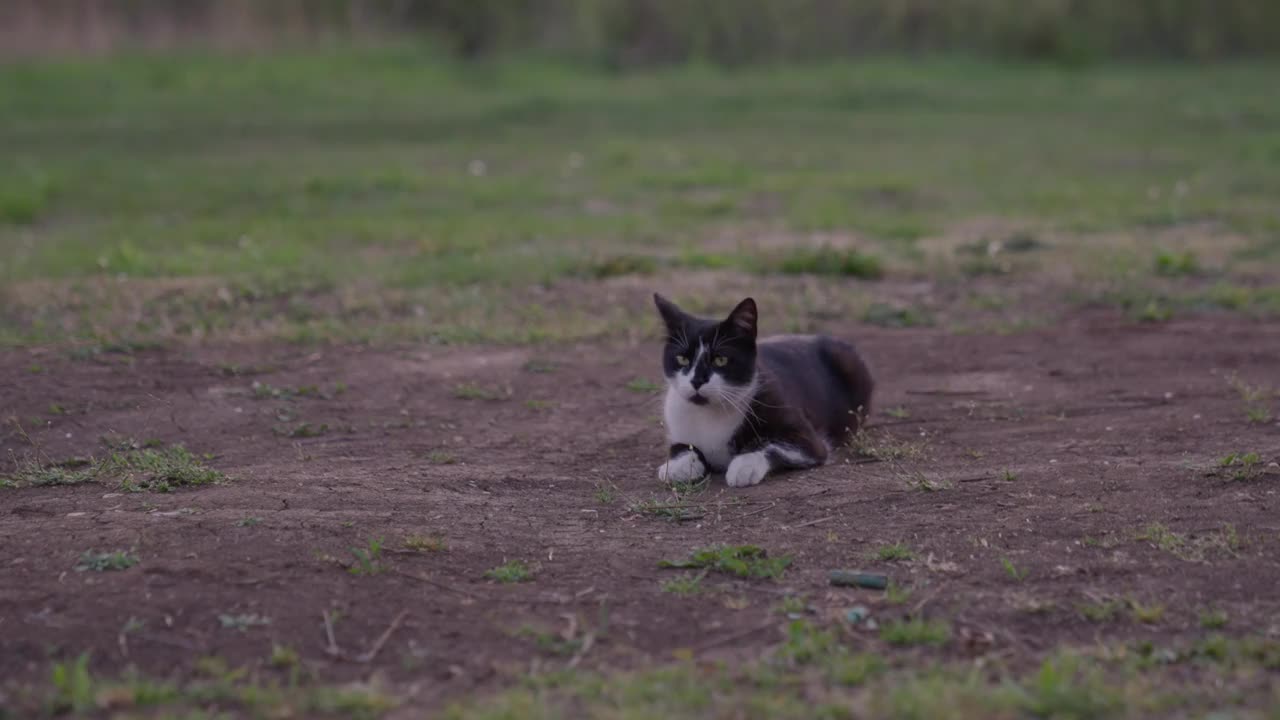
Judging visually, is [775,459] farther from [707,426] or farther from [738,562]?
[738,562]

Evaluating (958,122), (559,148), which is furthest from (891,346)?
(958,122)

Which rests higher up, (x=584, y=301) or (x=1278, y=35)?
(x=1278, y=35)

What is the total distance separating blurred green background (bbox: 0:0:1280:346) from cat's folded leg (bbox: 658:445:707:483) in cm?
282

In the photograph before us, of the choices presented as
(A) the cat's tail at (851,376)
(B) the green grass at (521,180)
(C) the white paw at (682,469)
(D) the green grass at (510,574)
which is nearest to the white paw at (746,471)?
(C) the white paw at (682,469)

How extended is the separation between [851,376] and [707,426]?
3.32ft

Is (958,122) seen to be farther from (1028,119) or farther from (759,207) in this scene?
(759,207)

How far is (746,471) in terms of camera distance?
6.00 meters

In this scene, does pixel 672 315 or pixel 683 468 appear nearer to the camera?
pixel 683 468

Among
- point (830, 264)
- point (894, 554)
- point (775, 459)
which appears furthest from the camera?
point (830, 264)

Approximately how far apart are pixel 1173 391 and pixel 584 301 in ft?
13.1

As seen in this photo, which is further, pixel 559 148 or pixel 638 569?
pixel 559 148

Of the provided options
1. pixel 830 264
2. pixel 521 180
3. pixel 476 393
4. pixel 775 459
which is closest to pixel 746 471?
pixel 775 459

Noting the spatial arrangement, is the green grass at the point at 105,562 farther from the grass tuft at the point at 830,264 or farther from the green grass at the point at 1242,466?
the grass tuft at the point at 830,264

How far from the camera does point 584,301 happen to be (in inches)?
380
